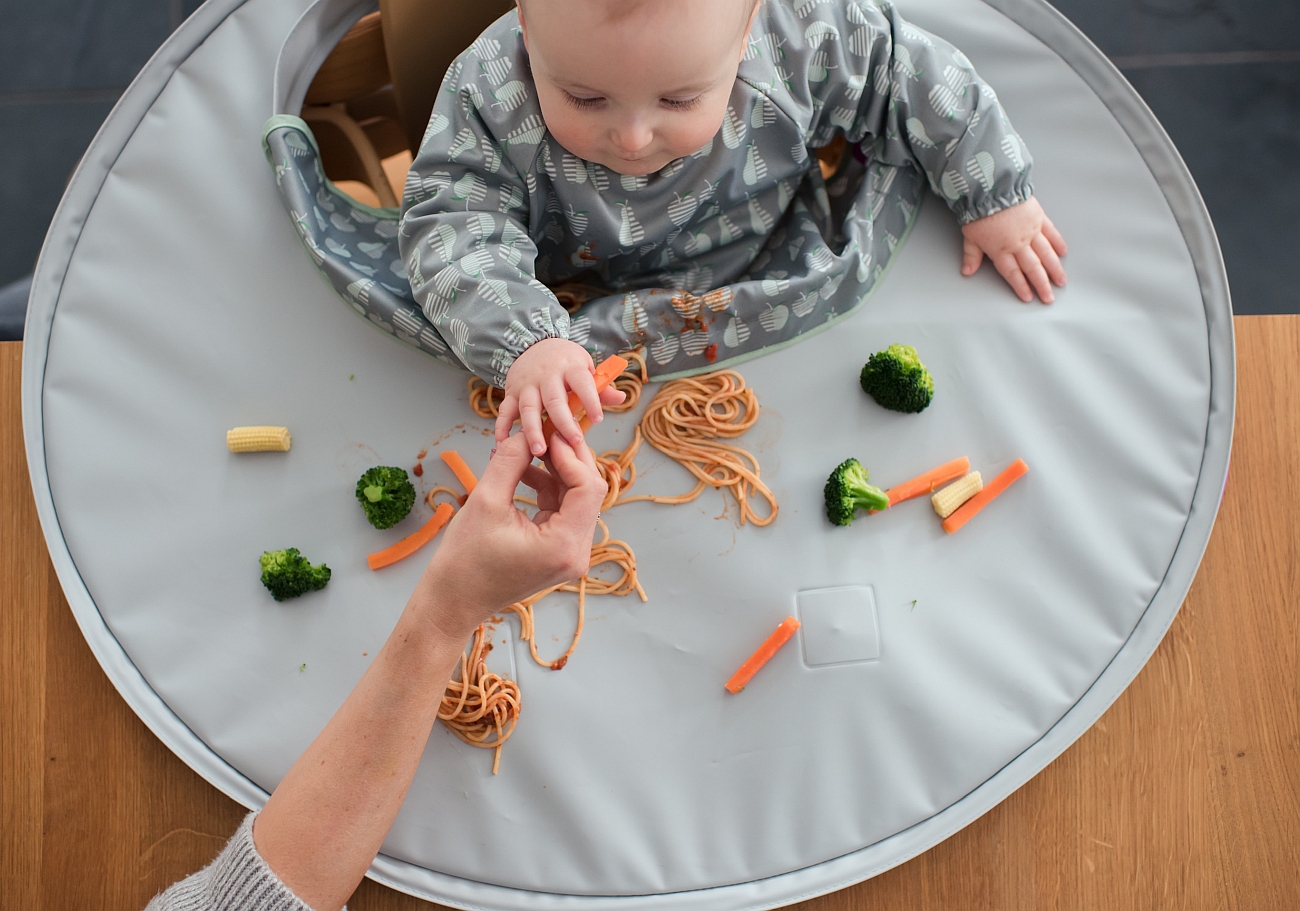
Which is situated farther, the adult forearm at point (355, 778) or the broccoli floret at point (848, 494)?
the broccoli floret at point (848, 494)

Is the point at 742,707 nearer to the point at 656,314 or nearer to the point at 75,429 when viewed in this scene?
the point at 656,314

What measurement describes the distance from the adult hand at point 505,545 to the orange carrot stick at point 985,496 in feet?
1.53

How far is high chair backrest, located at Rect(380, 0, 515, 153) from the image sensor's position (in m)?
1.09

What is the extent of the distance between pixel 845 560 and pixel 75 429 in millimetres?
921

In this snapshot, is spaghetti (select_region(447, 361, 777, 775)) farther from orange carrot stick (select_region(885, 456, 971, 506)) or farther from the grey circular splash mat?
orange carrot stick (select_region(885, 456, 971, 506))

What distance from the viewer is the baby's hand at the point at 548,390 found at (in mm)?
865

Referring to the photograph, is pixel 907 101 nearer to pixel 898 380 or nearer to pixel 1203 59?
pixel 898 380

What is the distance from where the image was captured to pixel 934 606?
3.54 ft

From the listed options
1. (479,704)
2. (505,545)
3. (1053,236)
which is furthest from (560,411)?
(1053,236)

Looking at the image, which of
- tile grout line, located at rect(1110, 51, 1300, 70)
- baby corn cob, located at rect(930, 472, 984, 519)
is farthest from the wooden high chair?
tile grout line, located at rect(1110, 51, 1300, 70)

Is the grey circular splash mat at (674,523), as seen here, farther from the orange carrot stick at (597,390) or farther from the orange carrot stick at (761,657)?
the orange carrot stick at (597,390)

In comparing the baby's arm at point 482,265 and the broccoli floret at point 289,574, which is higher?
the baby's arm at point 482,265

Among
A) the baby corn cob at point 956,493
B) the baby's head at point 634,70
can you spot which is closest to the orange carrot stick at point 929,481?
the baby corn cob at point 956,493

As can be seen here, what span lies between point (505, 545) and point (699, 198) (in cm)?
48
